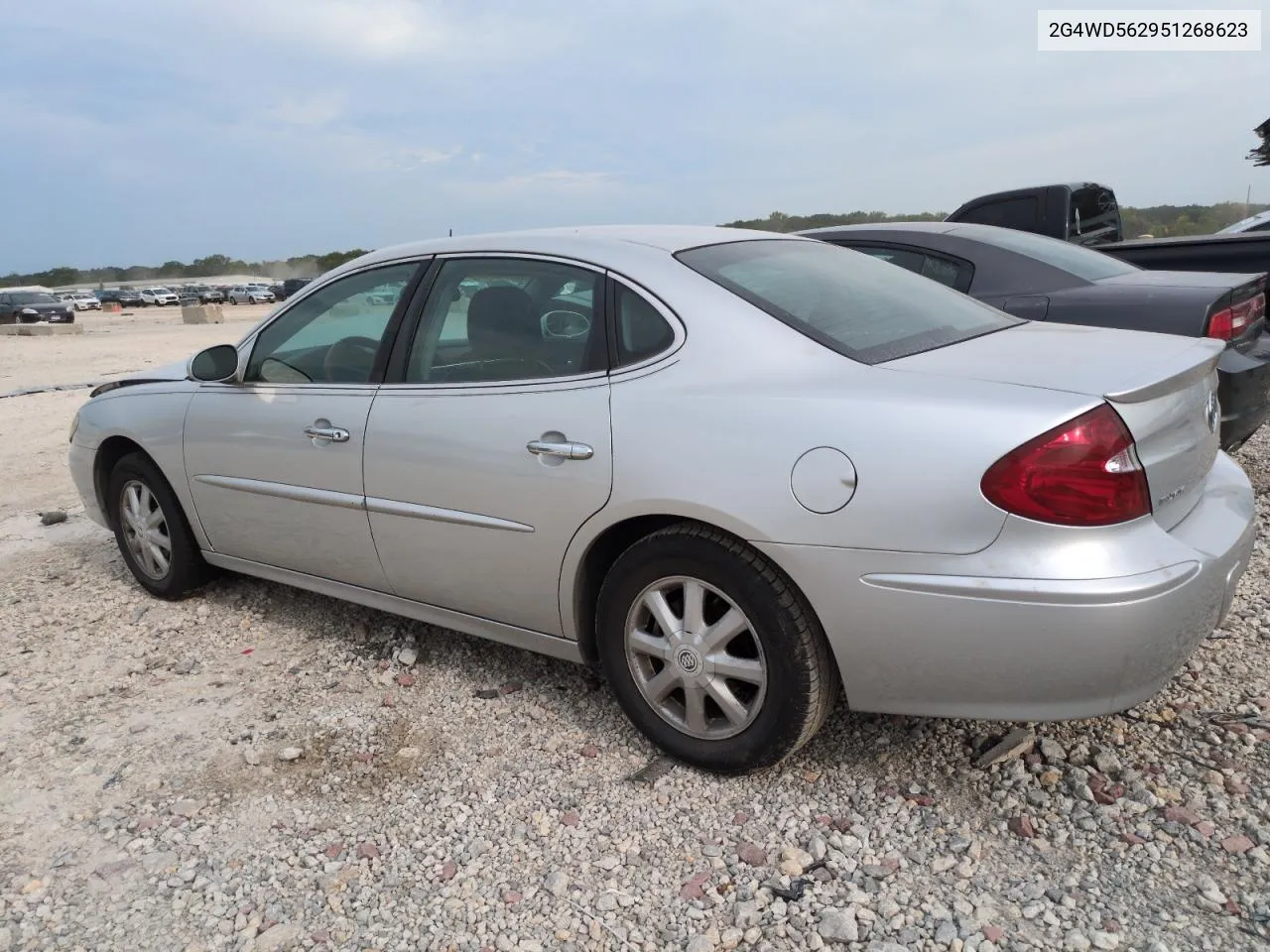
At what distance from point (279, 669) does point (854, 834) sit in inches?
88.9

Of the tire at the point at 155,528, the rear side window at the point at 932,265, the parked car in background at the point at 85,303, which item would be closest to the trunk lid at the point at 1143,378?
the rear side window at the point at 932,265

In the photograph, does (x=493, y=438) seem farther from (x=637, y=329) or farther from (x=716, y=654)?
(x=716, y=654)

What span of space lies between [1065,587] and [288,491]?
2.67m

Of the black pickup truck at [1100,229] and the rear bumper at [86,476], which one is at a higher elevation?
the black pickup truck at [1100,229]

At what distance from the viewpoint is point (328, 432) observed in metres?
3.40

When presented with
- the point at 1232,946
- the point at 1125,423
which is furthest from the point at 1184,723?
the point at 1125,423

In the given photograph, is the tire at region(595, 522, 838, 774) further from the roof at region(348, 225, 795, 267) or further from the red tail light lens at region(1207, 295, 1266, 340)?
the red tail light lens at region(1207, 295, 1266, 340)

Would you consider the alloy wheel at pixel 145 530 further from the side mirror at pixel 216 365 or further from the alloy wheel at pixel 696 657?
the alloy wheel at pixel 696 657

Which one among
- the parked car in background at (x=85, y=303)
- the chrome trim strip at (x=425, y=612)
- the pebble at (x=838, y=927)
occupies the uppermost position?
the parked car in background at (x=85, y=303)

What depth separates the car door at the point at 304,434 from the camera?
3408 millimetres

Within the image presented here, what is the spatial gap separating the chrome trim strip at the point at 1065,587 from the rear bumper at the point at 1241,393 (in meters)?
2.13

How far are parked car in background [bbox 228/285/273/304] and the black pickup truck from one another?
203 ft

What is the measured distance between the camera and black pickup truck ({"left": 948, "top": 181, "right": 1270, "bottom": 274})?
17.9 feet

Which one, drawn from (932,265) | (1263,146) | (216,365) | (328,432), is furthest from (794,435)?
(1263,146)
